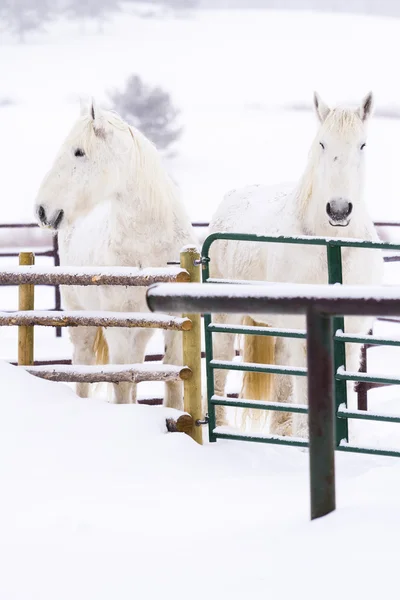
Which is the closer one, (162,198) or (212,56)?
(162,198)

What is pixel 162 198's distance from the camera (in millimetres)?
5273

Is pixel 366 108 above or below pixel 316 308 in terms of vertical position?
above

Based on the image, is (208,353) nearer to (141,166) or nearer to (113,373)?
(113,373)

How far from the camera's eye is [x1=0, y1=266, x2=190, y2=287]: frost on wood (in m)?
4.79

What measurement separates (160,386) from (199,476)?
15.6 feet

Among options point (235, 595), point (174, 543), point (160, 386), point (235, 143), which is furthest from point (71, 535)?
point (235, 143)

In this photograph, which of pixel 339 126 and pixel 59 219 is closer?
pixel 339 126

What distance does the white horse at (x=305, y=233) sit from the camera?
472cm

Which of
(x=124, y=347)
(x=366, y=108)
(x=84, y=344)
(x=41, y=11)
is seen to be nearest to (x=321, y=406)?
(x=366, y=108)

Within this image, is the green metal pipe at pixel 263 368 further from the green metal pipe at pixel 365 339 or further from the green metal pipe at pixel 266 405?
the green metal pipe at pixel 365 339

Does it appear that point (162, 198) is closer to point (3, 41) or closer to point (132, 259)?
point (132, 259)

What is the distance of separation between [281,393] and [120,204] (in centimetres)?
165

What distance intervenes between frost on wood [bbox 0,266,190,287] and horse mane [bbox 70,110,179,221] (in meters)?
0.50

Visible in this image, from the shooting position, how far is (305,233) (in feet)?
16.5
